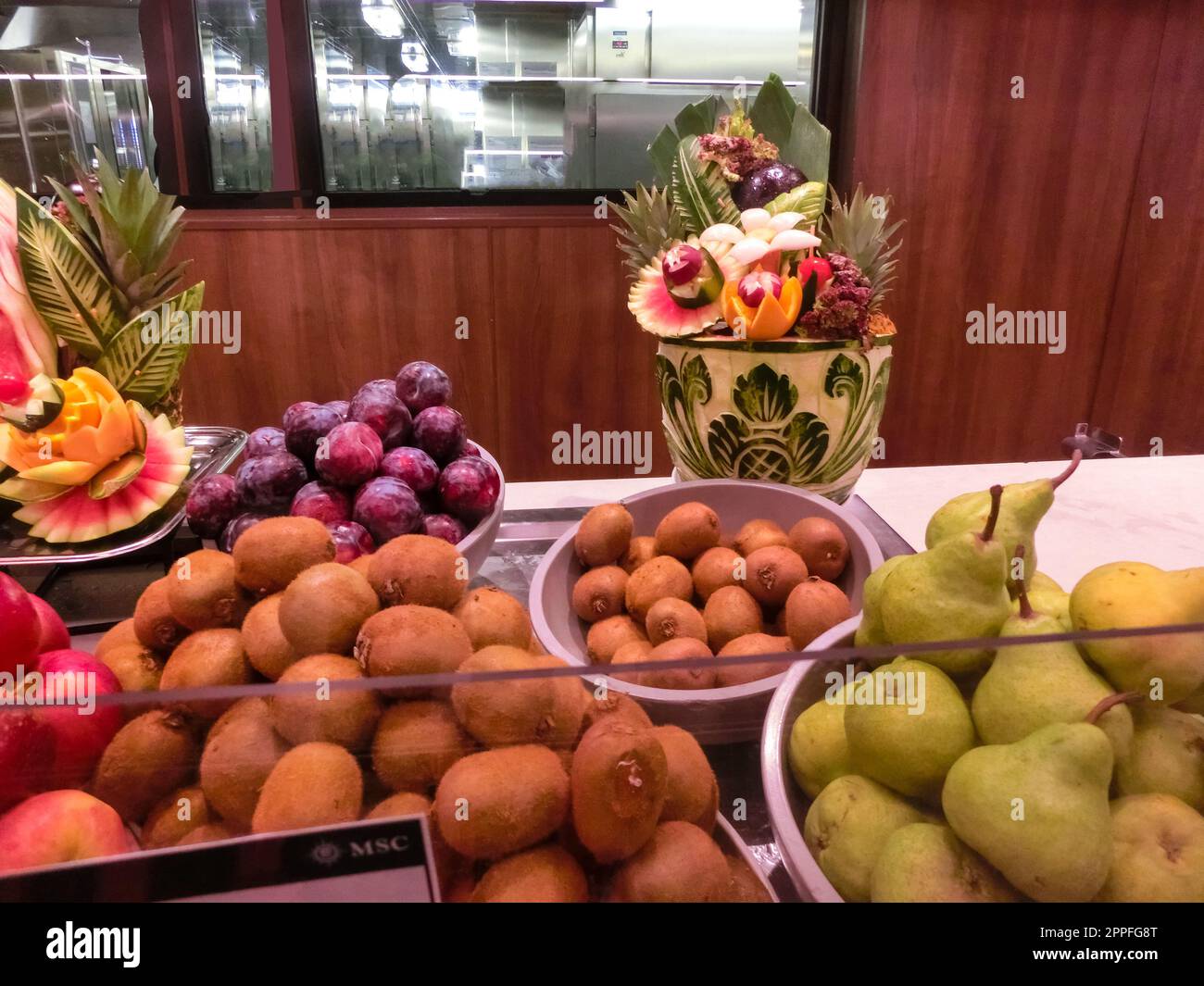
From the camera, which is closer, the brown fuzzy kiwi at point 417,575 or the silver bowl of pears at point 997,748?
the silver bowl of pears at point 997,748

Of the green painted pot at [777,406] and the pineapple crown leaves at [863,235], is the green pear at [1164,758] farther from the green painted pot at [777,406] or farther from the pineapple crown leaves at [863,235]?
the pineapple crown leaves at [863,235]

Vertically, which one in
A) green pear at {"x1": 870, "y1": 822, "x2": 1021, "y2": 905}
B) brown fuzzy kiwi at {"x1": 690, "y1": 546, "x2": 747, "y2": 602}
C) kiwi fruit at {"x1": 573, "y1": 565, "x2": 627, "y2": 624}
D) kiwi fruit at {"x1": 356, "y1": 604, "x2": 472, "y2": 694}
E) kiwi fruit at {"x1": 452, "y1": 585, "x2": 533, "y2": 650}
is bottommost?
kiwi fruit at {"x1": 573, "y1": 565, "x2": 627, "y2": 624}

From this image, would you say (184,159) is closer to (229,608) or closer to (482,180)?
(482,180)

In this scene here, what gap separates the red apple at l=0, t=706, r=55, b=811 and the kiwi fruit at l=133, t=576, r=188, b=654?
18 centimetres

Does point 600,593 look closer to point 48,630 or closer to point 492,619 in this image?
point 492,619

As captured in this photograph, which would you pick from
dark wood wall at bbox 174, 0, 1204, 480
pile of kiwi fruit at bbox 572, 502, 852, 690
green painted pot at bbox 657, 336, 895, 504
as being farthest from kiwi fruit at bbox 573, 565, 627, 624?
dark wood wall at bbox 174, 0, 1204, 480

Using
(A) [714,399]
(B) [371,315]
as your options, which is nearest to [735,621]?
(A) [714,399]

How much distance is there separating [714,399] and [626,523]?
19cm

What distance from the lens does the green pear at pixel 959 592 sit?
0.50 meters

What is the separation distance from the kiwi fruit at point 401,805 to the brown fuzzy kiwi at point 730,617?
0.45 meters

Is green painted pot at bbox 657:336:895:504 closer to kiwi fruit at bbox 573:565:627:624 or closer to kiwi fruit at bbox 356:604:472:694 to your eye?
kiwi fruit at bbox 573:565:627:624

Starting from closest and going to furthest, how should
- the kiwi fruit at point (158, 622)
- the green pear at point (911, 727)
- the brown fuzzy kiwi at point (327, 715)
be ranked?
the brown fuzzy kiwi at point (327, 715)
the green pear at point (911, 727)
the kiwi fruit at point (158, 622)

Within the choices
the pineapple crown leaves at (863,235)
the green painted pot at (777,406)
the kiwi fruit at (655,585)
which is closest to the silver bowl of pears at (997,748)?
the kiwi fruit at (655,585)

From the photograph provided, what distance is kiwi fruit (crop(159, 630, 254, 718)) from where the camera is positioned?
0.49 metres
